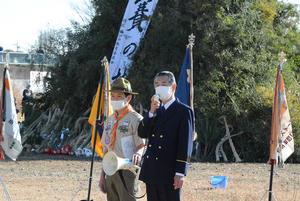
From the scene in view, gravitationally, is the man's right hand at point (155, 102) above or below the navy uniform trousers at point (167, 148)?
above

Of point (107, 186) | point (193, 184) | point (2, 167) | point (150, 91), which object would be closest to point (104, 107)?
point (107, 186)

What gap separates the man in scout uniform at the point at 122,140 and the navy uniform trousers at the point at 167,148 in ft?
2.01

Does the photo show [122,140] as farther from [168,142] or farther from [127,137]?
[168,142]

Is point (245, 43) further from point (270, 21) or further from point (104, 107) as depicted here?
point (104, 107)

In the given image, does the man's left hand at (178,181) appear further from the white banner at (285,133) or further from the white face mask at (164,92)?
the white banner at (285,133)

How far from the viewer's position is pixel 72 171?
13.4m

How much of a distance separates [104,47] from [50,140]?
317 cm

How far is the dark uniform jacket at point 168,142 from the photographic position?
564cm

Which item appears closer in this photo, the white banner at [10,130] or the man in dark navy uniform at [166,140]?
the man in dark navy uniform at [166,140]

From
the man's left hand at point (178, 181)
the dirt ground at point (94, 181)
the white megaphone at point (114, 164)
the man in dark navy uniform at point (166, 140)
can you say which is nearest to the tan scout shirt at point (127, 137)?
the white megaphone at point (114, 164)

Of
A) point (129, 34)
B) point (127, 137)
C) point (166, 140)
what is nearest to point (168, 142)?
point (166, 140)

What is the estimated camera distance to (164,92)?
570 centimetres

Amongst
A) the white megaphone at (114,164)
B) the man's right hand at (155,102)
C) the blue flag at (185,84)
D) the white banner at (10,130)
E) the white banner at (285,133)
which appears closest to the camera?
the man's right hand at (155,102)

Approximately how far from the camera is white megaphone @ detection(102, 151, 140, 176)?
6.09 metres
